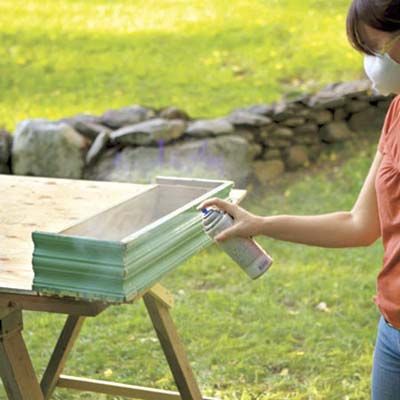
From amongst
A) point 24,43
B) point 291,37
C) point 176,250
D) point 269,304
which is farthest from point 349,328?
point 24,43

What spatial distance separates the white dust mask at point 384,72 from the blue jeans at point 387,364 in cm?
58

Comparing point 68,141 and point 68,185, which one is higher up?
point 68,185

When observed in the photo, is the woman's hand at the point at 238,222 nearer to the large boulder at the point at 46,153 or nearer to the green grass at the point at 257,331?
the green grass at the point at 257,331

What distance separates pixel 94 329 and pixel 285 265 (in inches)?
58.4

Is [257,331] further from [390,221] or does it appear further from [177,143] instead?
[390,221]

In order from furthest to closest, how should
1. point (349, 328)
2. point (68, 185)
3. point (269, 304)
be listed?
point (269, 304) → point (349, 328) → point (68, 185)

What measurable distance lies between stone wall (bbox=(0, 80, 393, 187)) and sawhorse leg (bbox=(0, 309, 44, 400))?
4350mm

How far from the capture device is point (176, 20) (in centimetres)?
1184

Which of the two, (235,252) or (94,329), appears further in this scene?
(94,329)

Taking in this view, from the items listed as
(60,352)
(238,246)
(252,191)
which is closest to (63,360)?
(60,352)

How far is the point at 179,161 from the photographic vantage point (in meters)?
7.10

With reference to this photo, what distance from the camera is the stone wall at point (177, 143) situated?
7.11 m

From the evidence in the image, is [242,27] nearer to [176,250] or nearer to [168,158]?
[168,158]

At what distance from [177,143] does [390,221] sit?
5.03 m
